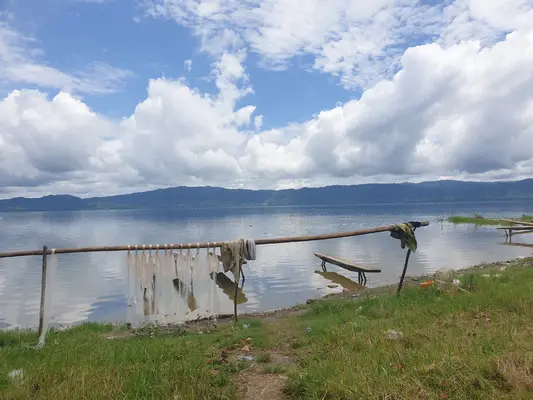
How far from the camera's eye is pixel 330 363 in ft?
18.6

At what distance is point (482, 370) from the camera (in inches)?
186

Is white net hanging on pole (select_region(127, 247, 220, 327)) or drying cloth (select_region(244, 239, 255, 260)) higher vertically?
drying cloth (select_region(244, 239, 255, 260))

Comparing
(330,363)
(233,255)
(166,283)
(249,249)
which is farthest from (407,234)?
(166,283)

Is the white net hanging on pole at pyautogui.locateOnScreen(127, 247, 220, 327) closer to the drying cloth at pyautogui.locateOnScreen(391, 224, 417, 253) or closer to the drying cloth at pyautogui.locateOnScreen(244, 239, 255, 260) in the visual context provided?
the drying cloth at pyautogui.locateOnScreen(244, 239, 255, 260)

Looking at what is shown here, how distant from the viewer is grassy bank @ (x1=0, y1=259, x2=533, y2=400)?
463 cm

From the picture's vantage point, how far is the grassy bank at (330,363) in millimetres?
4633

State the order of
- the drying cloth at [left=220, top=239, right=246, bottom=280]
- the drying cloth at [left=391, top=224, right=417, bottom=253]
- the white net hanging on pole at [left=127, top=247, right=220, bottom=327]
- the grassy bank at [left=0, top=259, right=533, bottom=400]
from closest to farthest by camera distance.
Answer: the grassy bank at [left=0, top=259, right=533, bottom=400]
the white net hanging on pole at [left=127, top=247, right=220, bottom=327]
the drying cloth at [left=220, top=239, right=246, bottom=280]
the drying cloth at [left=391, top=224, right=417, bottom=253]

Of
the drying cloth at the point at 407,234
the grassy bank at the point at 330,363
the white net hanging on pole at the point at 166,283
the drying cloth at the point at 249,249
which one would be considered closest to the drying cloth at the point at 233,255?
the drying cloth at the point at 249,249

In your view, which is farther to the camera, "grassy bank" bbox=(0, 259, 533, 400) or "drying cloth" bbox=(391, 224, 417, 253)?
"drying cloth" bbox=(391, 224, 417, 253)

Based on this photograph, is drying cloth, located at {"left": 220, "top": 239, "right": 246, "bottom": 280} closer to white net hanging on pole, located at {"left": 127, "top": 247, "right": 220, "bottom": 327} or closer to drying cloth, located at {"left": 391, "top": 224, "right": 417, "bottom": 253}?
white net hanging on pole, located at {"left": 127, "top": 247, "right": 220, "bottom": 327}

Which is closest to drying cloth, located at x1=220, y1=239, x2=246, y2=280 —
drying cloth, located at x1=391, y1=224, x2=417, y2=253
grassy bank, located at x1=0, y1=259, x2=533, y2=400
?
grassy bank, located at x1=0, y1=259, x2=533, y2=400

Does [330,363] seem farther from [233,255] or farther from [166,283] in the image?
[166,283]

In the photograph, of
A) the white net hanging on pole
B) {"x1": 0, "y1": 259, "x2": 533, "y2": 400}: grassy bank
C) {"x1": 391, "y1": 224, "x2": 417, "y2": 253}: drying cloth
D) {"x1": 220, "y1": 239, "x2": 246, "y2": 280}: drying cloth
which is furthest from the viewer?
{"x1": 391, "y1": 224, "x2": 417, "y2": 253}: drying cloth

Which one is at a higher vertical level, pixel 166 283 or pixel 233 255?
pixel 233 255
